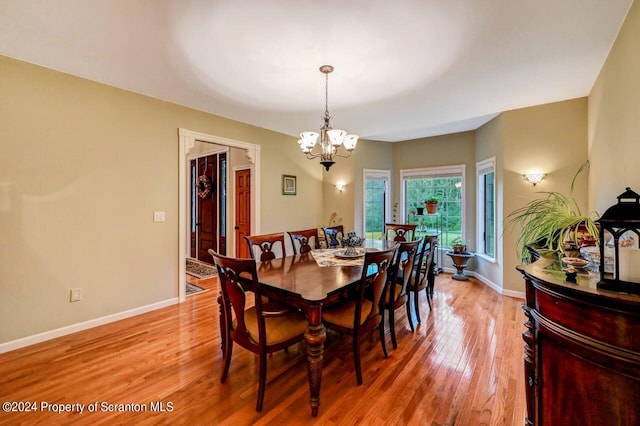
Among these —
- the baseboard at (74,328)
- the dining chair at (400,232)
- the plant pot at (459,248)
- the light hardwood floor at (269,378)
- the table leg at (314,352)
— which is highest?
the dining chair at (400,232)

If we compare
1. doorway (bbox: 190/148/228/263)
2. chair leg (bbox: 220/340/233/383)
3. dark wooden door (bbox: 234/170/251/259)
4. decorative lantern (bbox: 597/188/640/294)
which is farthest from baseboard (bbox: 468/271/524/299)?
doorway (bbox: 190/148/228/263)

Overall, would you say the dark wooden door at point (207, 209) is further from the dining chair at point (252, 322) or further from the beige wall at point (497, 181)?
the beige wall at point (497, 181)

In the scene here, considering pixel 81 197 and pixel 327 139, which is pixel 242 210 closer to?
pixel 81 197

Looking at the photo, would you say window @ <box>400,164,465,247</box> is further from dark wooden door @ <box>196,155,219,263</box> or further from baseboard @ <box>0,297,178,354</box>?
baseboard @ <box>0,297,178,354</box>

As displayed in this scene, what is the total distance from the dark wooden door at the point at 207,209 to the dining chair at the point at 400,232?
3682 millimetres

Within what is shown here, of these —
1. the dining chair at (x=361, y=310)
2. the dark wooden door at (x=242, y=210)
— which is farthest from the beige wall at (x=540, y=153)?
the dark wooden door at (x=242, y=210)

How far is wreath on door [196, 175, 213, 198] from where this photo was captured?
6082 mm

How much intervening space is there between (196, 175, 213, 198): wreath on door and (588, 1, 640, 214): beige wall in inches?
244

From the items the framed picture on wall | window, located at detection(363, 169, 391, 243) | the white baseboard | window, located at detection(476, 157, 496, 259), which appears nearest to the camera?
the white baseboard

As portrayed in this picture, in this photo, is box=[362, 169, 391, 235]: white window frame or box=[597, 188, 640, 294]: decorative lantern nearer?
box=[597, 188, 640, 294]: decorative lantern

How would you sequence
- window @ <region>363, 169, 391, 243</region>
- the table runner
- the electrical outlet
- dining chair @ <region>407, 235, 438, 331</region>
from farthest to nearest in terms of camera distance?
window @ <region>363, 169, 391, 243</region> → dining chair @ <region>407, 235, 438, 331</region> → the electrical outlet → the table runner

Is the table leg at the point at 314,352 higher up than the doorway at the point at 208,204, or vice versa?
the doorway at the point at 208,204

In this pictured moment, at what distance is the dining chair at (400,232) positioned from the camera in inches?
171

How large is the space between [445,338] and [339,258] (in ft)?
4.28
